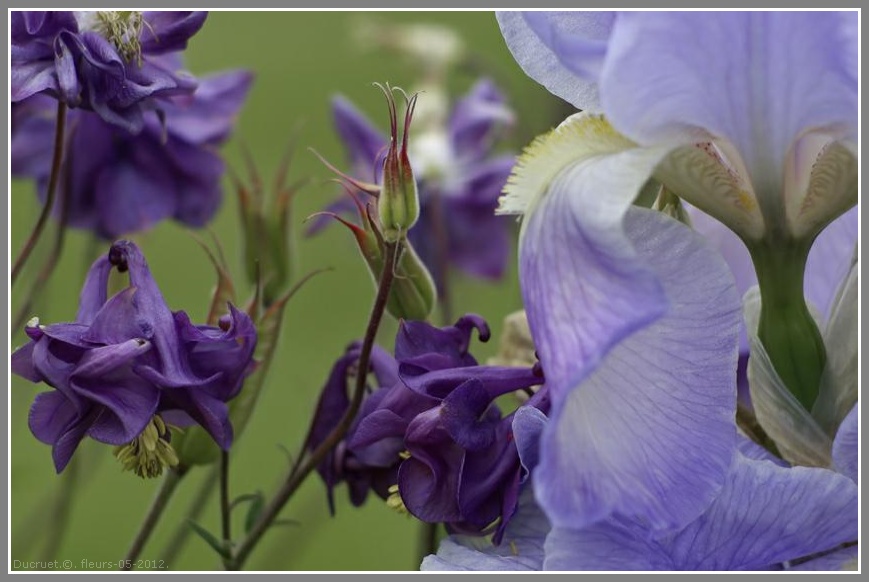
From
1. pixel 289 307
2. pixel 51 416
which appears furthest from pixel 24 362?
A: pixel 289 307

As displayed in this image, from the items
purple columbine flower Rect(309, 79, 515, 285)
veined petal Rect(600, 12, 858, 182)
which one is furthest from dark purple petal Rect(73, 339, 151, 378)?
purple columbine flower Rect(309, 79, 515, 285)

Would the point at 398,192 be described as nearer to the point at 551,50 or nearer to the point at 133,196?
the point at 551,50

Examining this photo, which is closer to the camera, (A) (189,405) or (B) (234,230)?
(A) (189,405)

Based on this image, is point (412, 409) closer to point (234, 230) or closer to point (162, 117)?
point (162, 117)

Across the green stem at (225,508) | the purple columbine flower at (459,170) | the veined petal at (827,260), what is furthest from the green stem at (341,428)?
the purple columbine flower at (459,170)

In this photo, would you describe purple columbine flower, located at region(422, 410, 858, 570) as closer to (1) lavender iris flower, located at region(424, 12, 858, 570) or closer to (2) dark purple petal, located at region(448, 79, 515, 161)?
(1) lavender iris flower, located at region(424, 12, 858, 570)

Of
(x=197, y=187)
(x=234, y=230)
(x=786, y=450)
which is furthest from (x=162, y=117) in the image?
(x=234, y=230)
